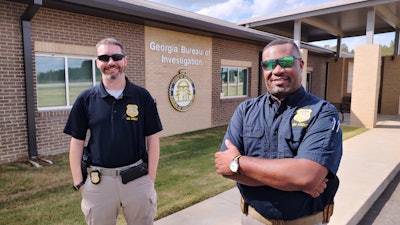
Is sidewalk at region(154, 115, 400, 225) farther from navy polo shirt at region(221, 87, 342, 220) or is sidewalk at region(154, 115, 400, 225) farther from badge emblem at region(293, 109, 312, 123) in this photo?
badge emblem at region(293, 109, 312, 123)

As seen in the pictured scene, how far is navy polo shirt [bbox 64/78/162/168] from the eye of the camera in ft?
7.64

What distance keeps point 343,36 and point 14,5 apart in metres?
18.6

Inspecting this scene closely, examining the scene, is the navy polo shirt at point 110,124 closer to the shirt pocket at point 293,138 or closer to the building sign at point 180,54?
the shirt pocket at point 293,138

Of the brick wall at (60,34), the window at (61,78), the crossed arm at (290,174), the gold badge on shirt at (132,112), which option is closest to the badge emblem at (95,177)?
the gold badge on shirt at (132,112)

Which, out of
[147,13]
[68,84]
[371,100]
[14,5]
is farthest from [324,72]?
[14,5]

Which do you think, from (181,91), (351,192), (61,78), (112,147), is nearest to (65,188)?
(112,147)

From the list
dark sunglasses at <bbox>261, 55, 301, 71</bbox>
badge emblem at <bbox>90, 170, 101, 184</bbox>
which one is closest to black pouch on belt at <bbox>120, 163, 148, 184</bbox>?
badge emblem at <bbox>90, 170, 101, 184</bbox>

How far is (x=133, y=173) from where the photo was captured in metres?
2.35

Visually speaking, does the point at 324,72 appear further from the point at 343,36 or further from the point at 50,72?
the point at 50,72

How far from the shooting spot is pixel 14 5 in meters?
6.15

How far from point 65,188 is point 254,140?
13.4 ft

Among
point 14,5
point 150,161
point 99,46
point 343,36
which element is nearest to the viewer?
point 99,46

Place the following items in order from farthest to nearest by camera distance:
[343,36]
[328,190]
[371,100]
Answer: [343,36], [371,100], [328,190]

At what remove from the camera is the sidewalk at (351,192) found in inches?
143
